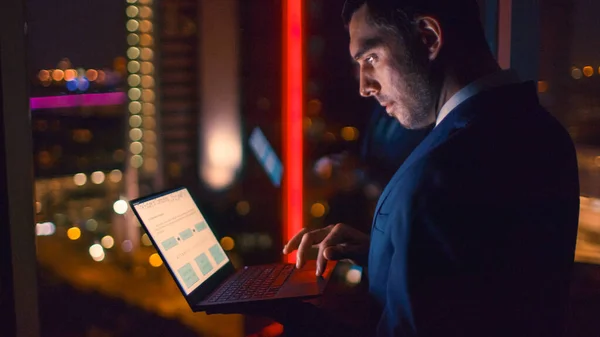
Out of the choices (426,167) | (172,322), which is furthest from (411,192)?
(172,322)

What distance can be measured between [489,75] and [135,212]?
89cm

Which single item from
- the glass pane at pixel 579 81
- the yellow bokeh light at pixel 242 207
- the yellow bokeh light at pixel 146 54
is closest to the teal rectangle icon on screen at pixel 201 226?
the yellow bokeh light at pixel 242 207

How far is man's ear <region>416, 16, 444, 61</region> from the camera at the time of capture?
112 cm

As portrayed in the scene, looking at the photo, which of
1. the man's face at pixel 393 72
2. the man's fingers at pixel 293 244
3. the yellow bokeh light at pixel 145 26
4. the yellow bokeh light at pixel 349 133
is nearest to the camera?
the man's face at pixel 393 72

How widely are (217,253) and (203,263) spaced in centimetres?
13

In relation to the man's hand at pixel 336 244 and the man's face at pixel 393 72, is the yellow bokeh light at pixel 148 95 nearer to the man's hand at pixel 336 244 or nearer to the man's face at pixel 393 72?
the man's hand at pixel 336 244

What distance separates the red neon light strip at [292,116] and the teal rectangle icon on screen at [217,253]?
429 mm

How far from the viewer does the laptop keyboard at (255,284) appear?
4.34 ft

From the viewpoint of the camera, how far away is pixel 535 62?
6.38 ft

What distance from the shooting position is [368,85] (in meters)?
1.29

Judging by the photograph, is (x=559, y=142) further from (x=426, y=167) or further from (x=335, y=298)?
(x=335, y=298)

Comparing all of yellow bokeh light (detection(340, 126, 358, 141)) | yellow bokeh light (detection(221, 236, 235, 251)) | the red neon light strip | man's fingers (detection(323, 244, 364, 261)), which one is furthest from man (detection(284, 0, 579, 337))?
yellow bokeh light (detection(340, 126, 358, 141))

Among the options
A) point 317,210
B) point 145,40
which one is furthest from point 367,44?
point 145,40

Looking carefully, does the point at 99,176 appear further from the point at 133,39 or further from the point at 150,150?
the point at 133,39
